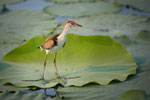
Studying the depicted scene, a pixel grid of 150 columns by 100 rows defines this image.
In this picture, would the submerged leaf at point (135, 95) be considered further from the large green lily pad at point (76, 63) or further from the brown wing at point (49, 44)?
the brown wing at point (49, 44)

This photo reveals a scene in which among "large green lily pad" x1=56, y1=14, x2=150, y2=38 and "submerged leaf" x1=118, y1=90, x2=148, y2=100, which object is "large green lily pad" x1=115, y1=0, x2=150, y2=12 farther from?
"submerged leaf" x1=118, y1=90, x2=148, y2=100

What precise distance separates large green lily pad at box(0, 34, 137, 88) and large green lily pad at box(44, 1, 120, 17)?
2287 mm

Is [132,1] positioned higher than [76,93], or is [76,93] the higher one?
[132,1]

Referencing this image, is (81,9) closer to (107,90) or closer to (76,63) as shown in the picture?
(76,63)

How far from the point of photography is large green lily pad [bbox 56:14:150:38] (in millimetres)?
4879

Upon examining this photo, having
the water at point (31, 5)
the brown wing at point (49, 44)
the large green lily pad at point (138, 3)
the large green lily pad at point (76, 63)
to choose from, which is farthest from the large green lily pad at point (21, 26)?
the large green lily pad at point (138, 3)

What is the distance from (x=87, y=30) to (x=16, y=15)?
1969 millimetres

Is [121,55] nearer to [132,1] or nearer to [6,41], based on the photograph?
[6,41]

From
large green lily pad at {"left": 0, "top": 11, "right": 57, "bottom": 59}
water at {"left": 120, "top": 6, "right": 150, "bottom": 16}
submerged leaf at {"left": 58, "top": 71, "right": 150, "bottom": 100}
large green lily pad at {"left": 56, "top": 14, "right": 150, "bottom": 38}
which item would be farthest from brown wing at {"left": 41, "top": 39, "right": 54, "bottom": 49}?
water at {"left": 120, "top": 6, "right": 150, "bottom": 16}

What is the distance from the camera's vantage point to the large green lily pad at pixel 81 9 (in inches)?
232

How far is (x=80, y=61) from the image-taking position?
3.50 meters

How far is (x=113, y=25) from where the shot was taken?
519 cm

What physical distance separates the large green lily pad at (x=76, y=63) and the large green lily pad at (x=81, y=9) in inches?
90.1

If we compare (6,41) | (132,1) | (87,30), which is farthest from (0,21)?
(132,1)
